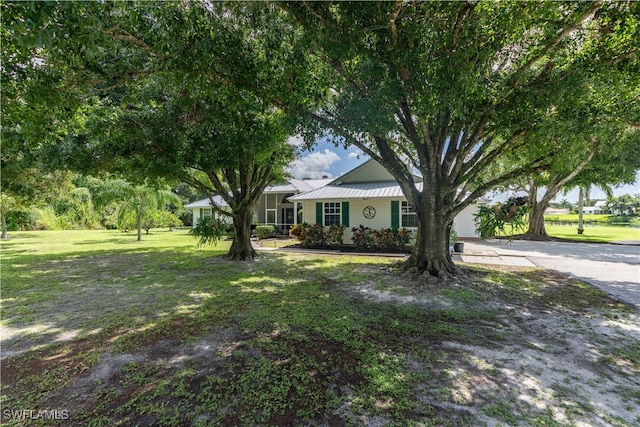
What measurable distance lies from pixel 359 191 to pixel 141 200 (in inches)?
526

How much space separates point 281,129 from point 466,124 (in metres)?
4.99

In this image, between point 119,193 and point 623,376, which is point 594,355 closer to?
point 623,376

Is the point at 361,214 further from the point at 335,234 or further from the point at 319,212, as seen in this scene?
the point at 319,212

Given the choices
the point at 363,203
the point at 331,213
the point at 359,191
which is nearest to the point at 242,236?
the point at 331,213

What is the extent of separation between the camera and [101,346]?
3.79 metres

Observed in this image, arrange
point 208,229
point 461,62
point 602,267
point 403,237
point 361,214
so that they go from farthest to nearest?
point 361,214, point 403,237, point 208,229, point 602,267, point 461,62

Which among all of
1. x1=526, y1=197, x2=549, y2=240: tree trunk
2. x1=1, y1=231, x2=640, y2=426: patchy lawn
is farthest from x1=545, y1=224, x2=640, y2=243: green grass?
x1=1, y1=231, x2=640, y2=426: patchy lawn

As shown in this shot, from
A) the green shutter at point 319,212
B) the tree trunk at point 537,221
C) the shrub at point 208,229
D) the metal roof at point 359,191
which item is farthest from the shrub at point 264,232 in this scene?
the tree trunk at point 537,221

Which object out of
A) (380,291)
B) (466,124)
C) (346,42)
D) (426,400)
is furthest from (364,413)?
(466,124)

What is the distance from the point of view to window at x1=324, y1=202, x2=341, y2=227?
1608 centimetres

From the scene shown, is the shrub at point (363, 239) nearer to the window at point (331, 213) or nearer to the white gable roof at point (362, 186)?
the white gable roof at point (362, 186)

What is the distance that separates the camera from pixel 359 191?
15398 millimetres

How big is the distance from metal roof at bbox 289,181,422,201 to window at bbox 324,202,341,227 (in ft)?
2.24

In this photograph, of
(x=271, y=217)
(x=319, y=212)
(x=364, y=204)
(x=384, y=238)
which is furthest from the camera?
(x=271, y=217)
